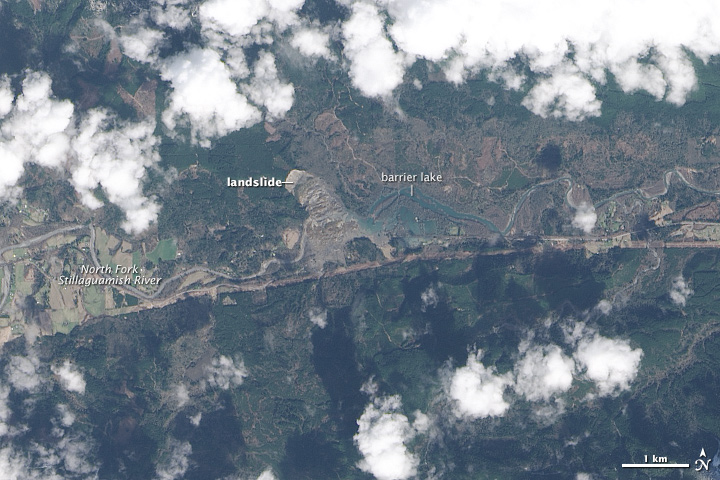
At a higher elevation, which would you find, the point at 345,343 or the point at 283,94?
the point at 283,94

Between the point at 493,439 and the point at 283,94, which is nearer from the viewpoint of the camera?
the point at 493,439

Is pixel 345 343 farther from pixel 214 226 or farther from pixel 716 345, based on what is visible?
pixel 716 345

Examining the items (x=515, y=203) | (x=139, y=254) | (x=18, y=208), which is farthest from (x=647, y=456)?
(x=18, y=208)

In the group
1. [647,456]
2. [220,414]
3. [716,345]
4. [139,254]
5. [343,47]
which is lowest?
[647,456]

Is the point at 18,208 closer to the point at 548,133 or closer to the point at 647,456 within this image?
the point at 548,133

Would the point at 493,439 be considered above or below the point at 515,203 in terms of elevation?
below

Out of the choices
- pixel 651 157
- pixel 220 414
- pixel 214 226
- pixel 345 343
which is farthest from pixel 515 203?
pixel 220 414
